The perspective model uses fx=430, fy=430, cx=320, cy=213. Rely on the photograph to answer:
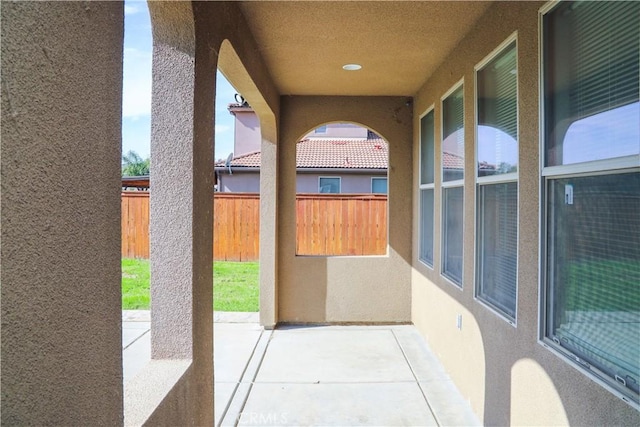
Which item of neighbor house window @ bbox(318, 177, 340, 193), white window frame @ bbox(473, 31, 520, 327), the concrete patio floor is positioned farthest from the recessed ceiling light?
neighbor house window @ bbox(318, 177, 340, 193)

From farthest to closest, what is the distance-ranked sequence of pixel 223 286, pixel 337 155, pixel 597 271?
1. pixel 337 155
2. pixel 223 286
3. pixel 597 271

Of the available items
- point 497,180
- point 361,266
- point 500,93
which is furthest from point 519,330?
point 361,266

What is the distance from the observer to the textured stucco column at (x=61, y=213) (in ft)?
2.69

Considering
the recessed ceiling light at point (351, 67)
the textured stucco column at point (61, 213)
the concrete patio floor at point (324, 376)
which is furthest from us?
the recessed ceiling light at point (351, 67)

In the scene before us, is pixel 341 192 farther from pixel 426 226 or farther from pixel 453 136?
pixel 453 136

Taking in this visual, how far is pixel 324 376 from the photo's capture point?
402cm

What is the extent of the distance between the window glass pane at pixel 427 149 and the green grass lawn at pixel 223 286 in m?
3.15

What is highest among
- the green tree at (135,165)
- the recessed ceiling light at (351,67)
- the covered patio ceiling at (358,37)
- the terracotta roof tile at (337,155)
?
the green tree at (135,165)

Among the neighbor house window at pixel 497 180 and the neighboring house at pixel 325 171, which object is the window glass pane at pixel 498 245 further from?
the neighboring house at pixel 325 171

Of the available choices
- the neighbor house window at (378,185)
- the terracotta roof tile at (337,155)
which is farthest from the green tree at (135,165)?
the neighbor house window at (378,185)

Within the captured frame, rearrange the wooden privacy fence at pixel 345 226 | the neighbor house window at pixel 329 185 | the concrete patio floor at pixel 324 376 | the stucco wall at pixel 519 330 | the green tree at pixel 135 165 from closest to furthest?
the stucco wall at pixel 519 330 → the concrete patio floor at pixel 324 376 → the wooden privacy fence at pixel 345 226 → the neighbor house window at pixel 329 185 → the green tree at pixel 135 165

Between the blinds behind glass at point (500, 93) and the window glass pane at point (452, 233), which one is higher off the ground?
the blinds behind glass at point (500, 93)

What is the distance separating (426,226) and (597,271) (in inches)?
132

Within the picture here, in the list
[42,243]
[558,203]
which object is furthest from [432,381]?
[42,243]
